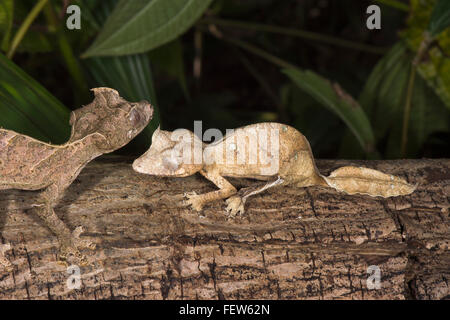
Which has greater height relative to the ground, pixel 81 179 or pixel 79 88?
pixel 79 88

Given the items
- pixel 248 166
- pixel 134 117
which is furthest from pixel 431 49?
pixel 134 117

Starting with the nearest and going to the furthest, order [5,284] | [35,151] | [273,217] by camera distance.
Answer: [5,284], [35,151], [273,217]

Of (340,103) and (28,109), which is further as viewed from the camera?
(340,103)

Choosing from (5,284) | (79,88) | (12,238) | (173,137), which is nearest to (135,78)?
(79,88)

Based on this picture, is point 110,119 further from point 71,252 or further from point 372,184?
point 372,184

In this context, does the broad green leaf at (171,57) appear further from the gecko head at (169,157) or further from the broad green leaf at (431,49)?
the broad green leaf at (431,49)

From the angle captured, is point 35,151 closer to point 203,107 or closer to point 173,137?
point 173,137

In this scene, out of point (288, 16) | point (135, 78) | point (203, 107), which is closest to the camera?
point (135, 78)

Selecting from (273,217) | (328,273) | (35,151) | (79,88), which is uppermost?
(79,88)
